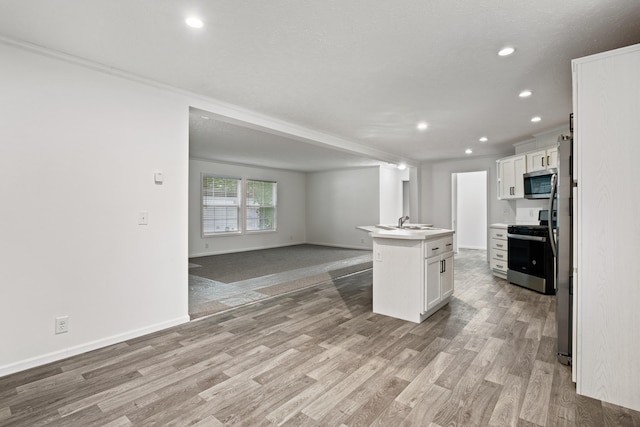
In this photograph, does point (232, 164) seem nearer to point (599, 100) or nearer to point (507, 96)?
point (507, 96)

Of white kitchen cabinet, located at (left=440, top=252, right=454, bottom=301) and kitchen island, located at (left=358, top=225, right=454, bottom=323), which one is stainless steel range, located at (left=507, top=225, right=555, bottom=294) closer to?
white kitchen cabinet, located at (left=440, top=252, right=454, bottom=301)

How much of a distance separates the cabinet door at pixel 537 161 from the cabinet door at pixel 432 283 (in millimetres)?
2808

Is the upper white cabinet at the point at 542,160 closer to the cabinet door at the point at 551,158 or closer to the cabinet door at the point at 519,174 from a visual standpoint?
the cabinet door at the point at 551,158

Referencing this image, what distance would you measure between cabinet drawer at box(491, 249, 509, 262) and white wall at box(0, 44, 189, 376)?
4.79m

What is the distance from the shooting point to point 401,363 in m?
2.35

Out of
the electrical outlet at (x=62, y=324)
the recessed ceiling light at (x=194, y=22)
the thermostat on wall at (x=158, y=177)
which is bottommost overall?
the electrical outlet at (x=62, y=324)

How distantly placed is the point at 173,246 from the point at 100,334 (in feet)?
3.05

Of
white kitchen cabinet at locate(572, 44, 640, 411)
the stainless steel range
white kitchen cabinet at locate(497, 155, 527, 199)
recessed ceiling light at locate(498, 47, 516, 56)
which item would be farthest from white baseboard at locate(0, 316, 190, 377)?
white kitchen cabinet at locate(497, 155, 527, 199)

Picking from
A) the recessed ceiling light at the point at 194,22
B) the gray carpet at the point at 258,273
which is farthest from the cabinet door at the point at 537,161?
the recessed ceiling light at the point at 194,22

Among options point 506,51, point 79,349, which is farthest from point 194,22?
point 79,349

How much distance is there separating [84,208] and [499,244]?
223 inches

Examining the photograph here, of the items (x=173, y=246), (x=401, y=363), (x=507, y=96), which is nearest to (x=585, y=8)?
(x=507, y=96)

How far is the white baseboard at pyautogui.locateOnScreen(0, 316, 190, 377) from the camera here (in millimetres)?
2250

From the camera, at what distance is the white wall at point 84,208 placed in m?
2.26
